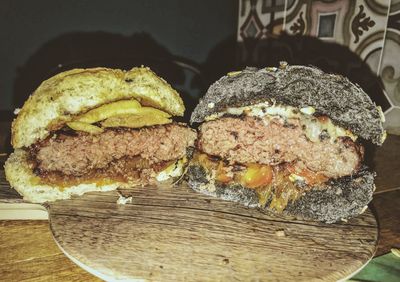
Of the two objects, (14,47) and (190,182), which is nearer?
(190,182)

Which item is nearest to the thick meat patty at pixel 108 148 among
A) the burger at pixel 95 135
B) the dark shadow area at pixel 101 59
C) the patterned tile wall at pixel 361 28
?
the burger at pixel 95 135

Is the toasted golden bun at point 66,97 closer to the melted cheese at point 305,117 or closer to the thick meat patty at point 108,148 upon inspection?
the thick meat patty at point 108,148

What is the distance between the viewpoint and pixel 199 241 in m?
1.74

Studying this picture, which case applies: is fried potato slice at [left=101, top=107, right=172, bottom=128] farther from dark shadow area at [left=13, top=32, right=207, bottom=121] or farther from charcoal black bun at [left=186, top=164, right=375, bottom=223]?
dark shadow area at [left=13, top=32, right=207, bottom=121]

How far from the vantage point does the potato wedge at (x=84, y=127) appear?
2191mm

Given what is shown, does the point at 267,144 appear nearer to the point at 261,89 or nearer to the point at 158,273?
the point at 261,89

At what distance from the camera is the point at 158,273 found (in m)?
1.49

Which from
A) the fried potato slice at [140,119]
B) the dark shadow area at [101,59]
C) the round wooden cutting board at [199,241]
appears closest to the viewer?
the round wooden cutting board at [199,241]

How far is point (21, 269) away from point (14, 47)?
4.53 meters

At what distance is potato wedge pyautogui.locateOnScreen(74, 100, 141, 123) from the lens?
7.29 feet

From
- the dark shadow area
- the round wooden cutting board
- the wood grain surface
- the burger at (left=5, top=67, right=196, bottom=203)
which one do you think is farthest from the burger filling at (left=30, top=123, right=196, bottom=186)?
the dark shadow area

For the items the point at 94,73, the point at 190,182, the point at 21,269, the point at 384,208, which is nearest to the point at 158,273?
the point at 21,269

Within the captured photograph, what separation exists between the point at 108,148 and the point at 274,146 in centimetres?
105

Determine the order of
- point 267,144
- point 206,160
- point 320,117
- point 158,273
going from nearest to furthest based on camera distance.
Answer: point 158,273 < point 320,117 < point 267,144 < point 206,160
